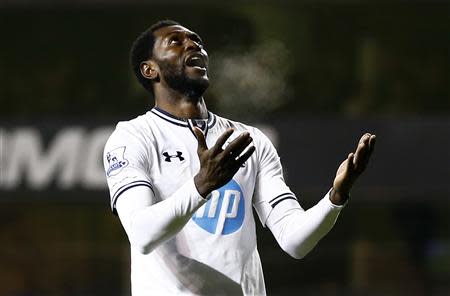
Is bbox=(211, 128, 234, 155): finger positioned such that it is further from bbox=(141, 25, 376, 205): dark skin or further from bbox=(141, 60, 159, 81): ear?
bbox=(141, 60, 159, 81): ear

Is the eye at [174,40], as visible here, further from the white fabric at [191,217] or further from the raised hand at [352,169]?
the raised hand at [352,169]

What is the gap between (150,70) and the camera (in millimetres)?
4617

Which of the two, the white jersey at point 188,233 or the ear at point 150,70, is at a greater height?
the ear at point 150,70

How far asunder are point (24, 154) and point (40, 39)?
6.47 ft

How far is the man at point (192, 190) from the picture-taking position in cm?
398

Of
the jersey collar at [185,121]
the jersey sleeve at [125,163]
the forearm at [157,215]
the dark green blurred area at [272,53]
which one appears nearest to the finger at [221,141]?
the forearm at [157,215]

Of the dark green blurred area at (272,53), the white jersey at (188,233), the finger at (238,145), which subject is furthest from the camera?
the dark green blurred area at (272,53)

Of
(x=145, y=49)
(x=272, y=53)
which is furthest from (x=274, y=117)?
(x=145, y=49)

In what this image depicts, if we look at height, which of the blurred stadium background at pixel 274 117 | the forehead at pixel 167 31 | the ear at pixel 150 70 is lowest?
the blurred stadium background at pixel 274 117

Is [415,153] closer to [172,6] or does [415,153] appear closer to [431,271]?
[431,271]

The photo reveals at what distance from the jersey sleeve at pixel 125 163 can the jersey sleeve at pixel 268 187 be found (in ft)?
1.51

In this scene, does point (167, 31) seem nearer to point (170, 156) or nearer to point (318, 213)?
point (170, 156)

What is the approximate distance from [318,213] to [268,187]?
12.4 inches

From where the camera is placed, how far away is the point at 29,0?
12695mm
